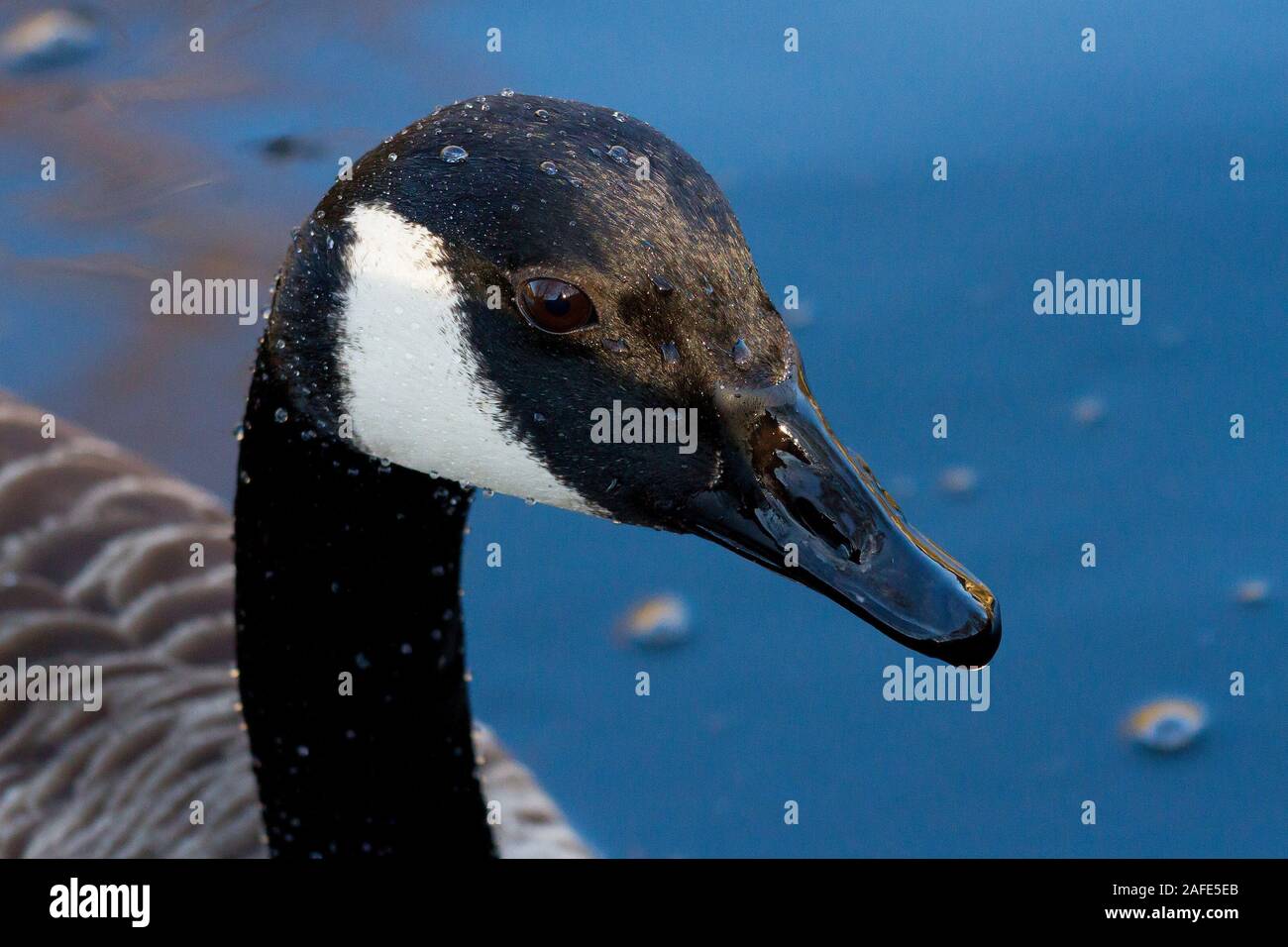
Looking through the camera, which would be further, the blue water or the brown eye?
the blue water

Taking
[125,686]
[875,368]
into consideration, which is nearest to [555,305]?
[125,686]

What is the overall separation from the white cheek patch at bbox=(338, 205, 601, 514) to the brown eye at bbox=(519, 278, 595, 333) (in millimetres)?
114

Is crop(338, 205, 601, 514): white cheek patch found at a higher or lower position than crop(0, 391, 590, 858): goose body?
higher

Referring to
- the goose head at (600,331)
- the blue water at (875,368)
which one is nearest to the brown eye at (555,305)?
the goose head at (600,331)

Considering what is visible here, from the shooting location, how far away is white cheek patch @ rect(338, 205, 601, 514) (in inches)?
80.4

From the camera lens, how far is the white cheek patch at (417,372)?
2.04m

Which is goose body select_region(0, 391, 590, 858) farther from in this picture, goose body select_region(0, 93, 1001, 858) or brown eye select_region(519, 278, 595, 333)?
brown eye select_region(519, 278, 595, 333)

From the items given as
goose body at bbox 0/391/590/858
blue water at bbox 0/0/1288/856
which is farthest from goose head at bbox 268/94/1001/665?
blue water at bbox 0/0/1288/856

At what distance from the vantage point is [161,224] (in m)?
5.45

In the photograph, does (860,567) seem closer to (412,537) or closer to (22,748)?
(412,537)

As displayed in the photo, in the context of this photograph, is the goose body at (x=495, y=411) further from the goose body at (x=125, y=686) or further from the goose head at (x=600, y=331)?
the goose body at (x=125, y=686)

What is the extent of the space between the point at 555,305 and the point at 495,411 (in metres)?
0.23
